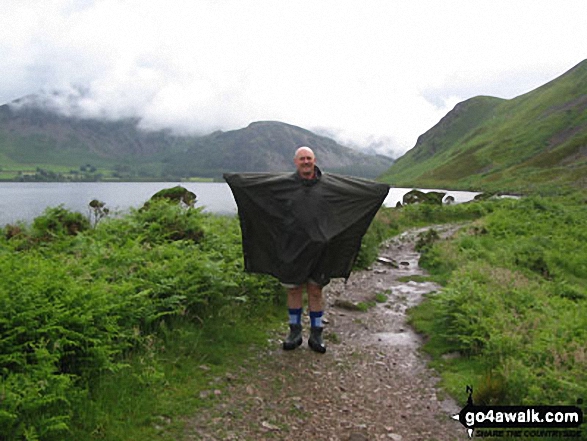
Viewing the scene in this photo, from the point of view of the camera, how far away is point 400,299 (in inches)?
559

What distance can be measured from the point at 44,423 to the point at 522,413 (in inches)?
223

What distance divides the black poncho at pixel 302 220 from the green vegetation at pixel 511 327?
2787 millimetres

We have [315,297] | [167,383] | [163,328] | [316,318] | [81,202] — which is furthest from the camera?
[81,202]

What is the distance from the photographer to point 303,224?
821cm

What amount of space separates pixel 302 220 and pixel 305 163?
100 cm

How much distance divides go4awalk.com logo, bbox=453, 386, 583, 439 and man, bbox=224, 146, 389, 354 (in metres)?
3.19

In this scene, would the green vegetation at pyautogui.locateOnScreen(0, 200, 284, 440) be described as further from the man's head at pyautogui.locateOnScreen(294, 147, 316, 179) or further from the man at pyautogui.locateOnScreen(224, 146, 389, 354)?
the man's head at pyautogui.locateOnScreen(294, 147, 316, 179)

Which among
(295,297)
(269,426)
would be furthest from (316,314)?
(269,426)

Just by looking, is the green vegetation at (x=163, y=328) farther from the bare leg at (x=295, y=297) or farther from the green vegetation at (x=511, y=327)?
the bare leg at (x=295, y=297)

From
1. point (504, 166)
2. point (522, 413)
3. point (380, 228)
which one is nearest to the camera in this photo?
point (522, 413)

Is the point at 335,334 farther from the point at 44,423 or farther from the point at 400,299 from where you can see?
the point at 44,423

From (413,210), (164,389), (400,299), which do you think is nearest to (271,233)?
(164,389)

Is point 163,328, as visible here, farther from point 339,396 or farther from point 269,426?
point 339,396

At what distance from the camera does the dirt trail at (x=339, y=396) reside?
Answer: 6.02m
